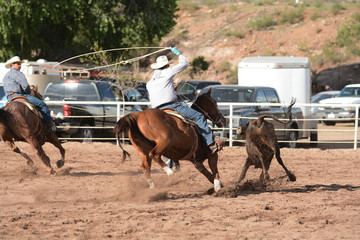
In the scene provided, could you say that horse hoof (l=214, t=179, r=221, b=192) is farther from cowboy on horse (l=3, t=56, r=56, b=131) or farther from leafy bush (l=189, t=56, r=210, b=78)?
leafy bush (l=189, t=56, r=210, b=78)

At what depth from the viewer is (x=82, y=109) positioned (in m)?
16.1

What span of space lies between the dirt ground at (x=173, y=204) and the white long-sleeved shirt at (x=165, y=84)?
4.30 ft

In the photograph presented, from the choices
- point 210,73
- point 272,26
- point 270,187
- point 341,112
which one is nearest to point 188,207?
point 270,187

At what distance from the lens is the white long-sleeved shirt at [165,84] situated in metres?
8.68

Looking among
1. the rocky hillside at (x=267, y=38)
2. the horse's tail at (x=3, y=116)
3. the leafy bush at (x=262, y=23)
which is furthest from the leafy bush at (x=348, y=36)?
the horse's tail at (x=3, y=116)

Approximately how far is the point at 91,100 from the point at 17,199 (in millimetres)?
8319

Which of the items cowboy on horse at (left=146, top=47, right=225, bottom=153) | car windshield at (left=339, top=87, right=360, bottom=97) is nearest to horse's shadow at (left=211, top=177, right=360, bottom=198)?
cowboy on horse at (left=146, top=47, right=225, bottom=153)

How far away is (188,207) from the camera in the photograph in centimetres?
767

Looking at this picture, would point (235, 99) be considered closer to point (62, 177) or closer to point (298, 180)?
point (298, 180)

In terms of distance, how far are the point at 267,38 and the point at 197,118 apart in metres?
43.0

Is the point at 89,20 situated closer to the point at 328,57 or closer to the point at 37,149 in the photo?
the point at 37,149

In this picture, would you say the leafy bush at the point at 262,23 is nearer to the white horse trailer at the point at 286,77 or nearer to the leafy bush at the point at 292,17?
the leafy bush at the point at 292,17

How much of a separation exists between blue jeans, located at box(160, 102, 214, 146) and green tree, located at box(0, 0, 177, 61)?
1795 centimetres

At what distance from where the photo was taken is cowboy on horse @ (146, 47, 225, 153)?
343 inches
